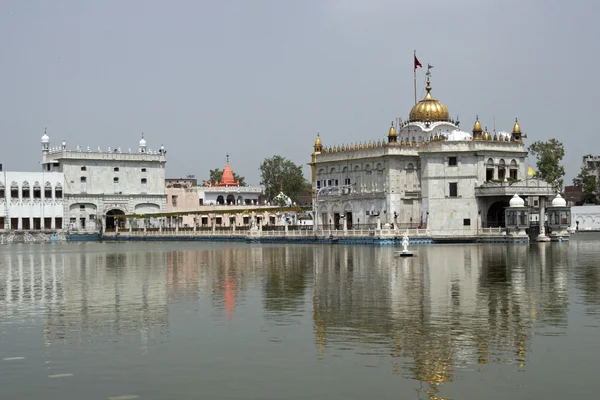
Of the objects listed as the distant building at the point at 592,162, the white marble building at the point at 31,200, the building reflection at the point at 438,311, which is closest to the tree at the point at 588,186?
the distant building at the point at 592,162

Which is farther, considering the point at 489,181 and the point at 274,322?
the point at 489,181

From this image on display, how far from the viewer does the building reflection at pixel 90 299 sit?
69.8 feet

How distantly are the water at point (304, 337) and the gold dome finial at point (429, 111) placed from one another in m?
50.2

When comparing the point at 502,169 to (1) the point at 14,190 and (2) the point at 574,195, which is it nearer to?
(1) the point at 14,190

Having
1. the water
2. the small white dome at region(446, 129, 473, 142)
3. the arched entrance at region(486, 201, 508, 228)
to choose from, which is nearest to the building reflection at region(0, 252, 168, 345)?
the water

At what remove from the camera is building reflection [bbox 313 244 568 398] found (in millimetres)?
17469

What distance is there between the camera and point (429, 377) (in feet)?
50.7

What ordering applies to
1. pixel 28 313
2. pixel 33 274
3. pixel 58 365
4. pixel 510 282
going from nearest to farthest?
pixel 58 365 → pixel 28 313 → pixel 510 282 → pixel 33 274

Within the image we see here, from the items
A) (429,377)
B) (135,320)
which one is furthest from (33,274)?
(429,377)

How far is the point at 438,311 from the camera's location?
2361 centimetres

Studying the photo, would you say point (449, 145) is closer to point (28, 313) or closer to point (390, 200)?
point (390, 200)

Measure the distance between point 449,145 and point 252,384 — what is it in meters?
63.7

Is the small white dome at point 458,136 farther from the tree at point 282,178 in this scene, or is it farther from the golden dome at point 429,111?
the tree at point 282,178

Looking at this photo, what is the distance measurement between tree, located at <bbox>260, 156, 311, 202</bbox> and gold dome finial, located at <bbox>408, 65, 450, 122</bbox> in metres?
52.6
